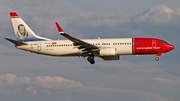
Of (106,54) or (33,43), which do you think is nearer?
(106,54)

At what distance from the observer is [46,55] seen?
90.5 m

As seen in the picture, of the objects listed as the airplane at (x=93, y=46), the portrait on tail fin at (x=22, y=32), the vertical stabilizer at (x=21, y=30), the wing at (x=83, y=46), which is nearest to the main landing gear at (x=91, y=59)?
the airplane at (x=93, y=46)

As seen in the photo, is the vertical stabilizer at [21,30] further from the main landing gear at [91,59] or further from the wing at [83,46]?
the main landing gear at [91,59]

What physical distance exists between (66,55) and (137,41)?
39.2ft

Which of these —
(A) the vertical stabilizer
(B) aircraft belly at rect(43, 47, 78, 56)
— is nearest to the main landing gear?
(B) aircraft belly at rect(43, 47, 78, 56)

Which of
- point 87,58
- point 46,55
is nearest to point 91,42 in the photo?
point 87,58

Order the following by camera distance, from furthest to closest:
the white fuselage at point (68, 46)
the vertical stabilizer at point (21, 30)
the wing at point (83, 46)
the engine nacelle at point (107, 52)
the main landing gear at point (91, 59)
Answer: the vertical stabilizer at point (21, 30)
the main landing gear at point (91, 59)
the white fuselage at point (68, 46)
the engine nacelle at point (107, 52)
the wing at point (83, 46)

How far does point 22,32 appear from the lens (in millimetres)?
93625

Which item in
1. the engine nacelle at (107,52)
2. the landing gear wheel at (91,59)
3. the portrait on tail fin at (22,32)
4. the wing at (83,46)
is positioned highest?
the portrait on tail fin at (22,32)

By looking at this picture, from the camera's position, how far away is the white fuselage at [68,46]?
85.1 m

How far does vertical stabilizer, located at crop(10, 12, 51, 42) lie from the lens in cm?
9181

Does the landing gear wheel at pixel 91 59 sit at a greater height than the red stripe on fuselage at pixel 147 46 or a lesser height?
lesser

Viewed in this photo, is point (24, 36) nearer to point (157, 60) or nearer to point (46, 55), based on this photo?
point (46, 55)

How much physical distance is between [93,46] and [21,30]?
52.0 feet
